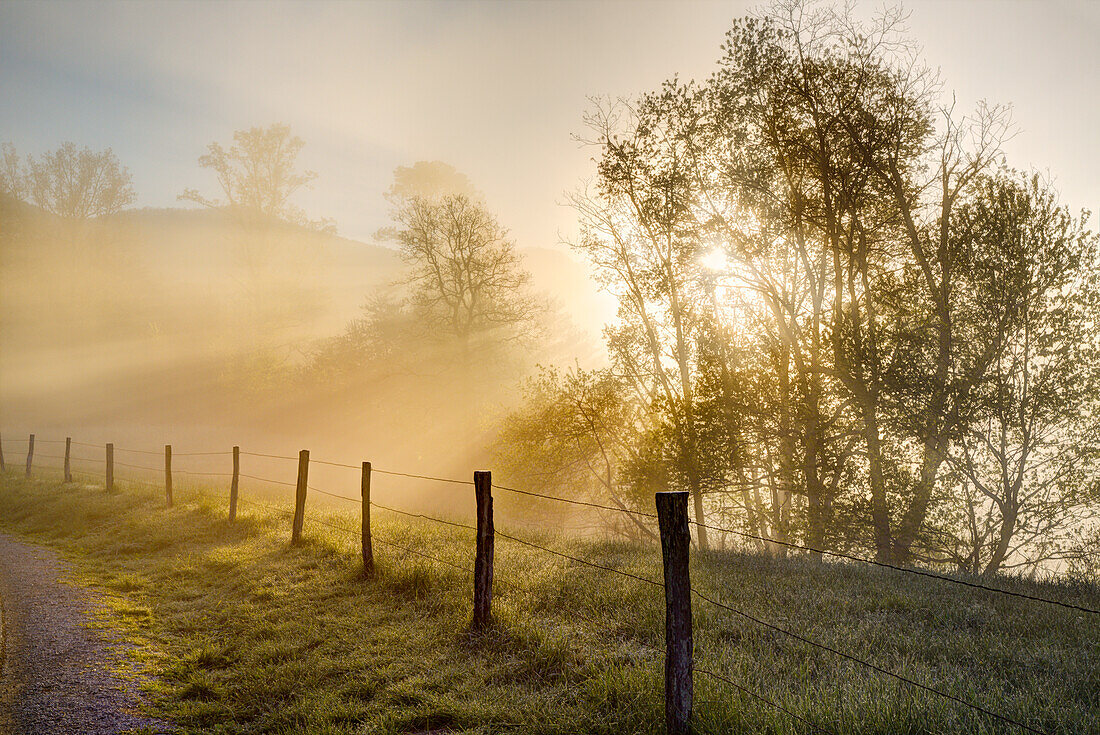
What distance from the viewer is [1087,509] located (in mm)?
14727

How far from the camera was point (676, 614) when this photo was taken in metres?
5.10

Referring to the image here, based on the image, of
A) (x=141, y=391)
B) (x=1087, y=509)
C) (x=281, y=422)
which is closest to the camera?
(x=1087, y=509)

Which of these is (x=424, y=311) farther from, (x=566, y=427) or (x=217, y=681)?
(x=217, y=681)

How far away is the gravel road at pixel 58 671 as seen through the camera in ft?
18.6

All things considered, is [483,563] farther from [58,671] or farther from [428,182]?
[428,182]

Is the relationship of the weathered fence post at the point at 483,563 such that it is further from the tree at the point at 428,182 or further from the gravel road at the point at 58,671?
the tree at the point at 428,182

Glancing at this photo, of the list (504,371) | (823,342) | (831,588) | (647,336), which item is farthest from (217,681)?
(504,371)

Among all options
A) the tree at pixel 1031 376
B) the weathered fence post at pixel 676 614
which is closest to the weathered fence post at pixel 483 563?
the weathered fence post at pixel 676 614

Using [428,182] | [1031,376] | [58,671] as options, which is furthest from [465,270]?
[58,671]

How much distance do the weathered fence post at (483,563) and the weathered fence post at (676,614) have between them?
3.06 meters

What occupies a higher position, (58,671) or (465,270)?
(465,270)

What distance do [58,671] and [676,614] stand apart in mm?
6912

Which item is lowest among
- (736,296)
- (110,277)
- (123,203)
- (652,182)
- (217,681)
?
(217,681)

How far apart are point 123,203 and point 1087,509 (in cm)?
6684
